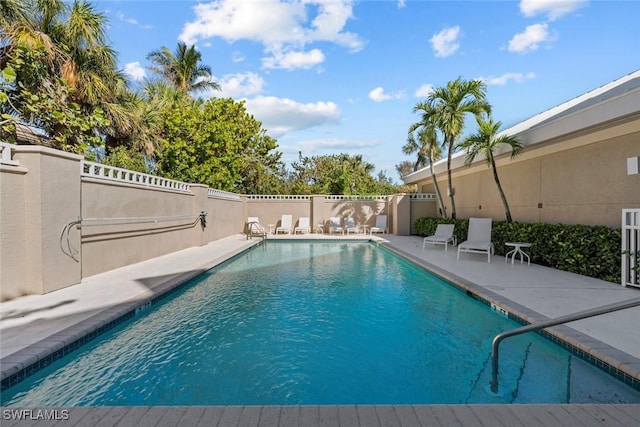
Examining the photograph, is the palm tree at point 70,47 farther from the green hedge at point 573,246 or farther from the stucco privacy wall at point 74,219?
the green hedge at point 573,246

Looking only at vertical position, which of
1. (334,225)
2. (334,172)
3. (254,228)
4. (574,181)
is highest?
(334,172)

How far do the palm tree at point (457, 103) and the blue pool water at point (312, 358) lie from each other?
22.9 feet

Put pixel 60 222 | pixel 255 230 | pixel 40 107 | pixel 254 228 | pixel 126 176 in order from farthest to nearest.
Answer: pixel 255 230, pixel 254 228, pixel 126 176, pixel 40 107, pixel 60 222

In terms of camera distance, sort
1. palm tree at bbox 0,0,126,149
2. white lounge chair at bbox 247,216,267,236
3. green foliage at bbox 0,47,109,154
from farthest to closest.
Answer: white lounge chair at bbox 247,216,267,236, palm tree at bbox 0,0,126,149, green foliage at bbox 0,47,109,154

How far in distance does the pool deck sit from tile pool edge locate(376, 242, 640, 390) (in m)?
0.01

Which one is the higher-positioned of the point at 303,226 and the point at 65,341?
the point at 303,226

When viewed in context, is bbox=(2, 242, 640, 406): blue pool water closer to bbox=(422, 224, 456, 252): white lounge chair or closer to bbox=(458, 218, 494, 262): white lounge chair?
bbox=(458, 218, 494, 262): white lounge chair

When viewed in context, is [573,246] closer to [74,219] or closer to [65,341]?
[65,341]

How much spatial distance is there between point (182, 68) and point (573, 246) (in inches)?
850

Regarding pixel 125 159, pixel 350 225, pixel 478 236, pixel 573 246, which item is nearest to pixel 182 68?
pixel 125 159

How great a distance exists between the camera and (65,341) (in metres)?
3.38

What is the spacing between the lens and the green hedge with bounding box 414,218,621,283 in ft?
19.9

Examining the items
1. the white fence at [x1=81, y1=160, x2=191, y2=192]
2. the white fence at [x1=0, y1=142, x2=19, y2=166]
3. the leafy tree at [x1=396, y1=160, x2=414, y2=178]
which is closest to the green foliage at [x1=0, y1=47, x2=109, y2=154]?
the white fence at [x1=81, y1=160, x2=191, y2=192]

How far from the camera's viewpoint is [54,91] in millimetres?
8438
